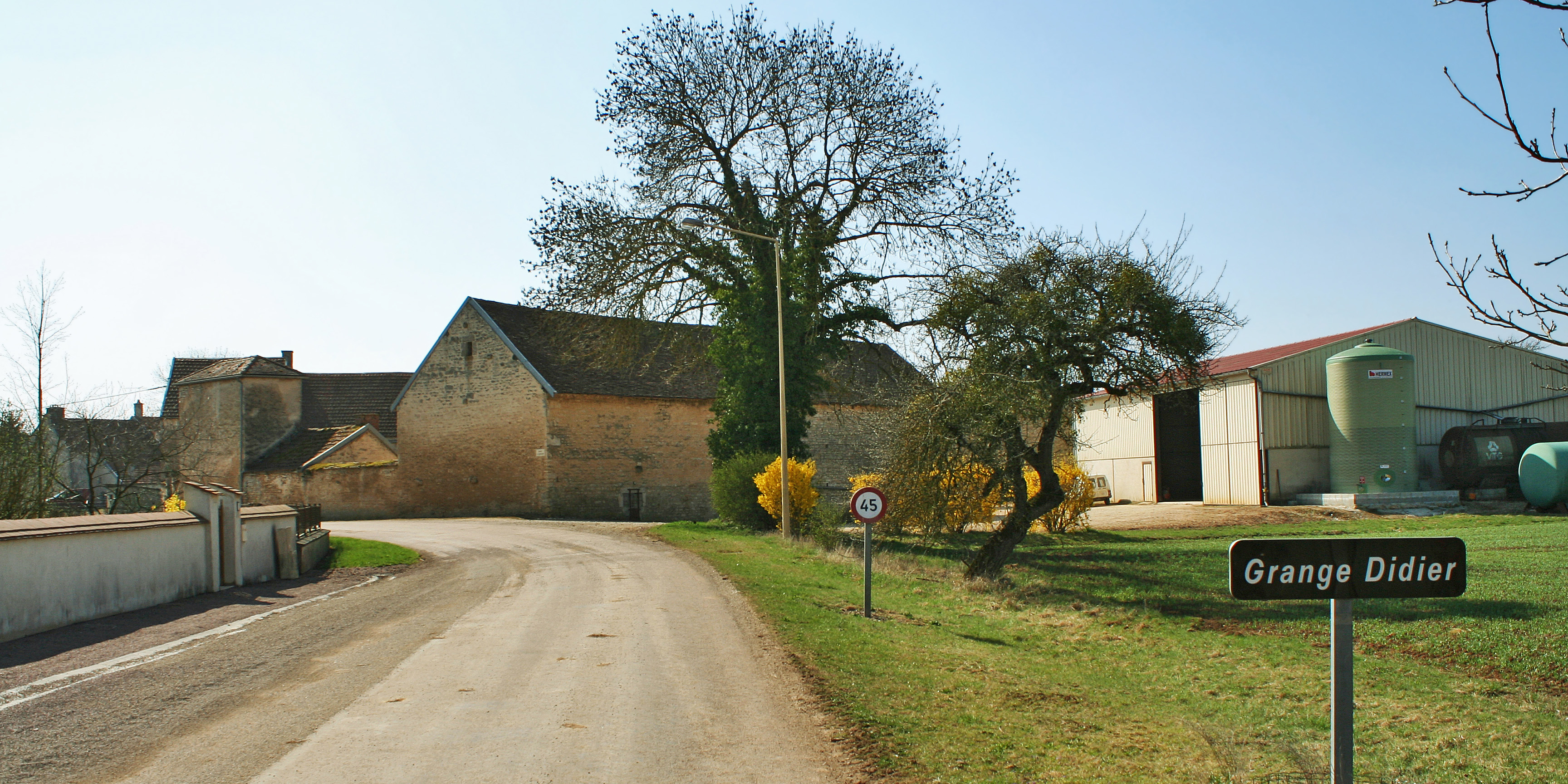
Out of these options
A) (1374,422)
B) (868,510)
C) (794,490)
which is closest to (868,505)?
(868,510)

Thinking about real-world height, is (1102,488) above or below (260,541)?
below

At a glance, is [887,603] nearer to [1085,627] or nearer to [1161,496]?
[1085,627]

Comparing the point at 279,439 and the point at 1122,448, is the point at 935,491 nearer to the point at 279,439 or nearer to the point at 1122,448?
the point at 1122,448

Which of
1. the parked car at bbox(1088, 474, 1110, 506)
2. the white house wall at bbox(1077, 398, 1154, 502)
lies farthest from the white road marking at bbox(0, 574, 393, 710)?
the parked car at bbox(1088, 474, 1110, 506)

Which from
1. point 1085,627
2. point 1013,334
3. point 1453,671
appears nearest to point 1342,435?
point 1013,334

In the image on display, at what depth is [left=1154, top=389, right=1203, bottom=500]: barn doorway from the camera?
114ft

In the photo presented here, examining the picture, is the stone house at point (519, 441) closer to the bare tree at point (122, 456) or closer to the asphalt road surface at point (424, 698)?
the bare tree at point (122, 456)

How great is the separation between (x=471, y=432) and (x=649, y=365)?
772 cm

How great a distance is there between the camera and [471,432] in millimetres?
34375

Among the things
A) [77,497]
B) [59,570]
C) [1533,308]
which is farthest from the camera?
[77,497]

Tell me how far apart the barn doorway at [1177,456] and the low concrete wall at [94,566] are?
31542mm

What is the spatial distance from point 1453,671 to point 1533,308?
5.64m

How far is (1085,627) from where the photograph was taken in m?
11.3

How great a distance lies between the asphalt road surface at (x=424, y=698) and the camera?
508 cm
